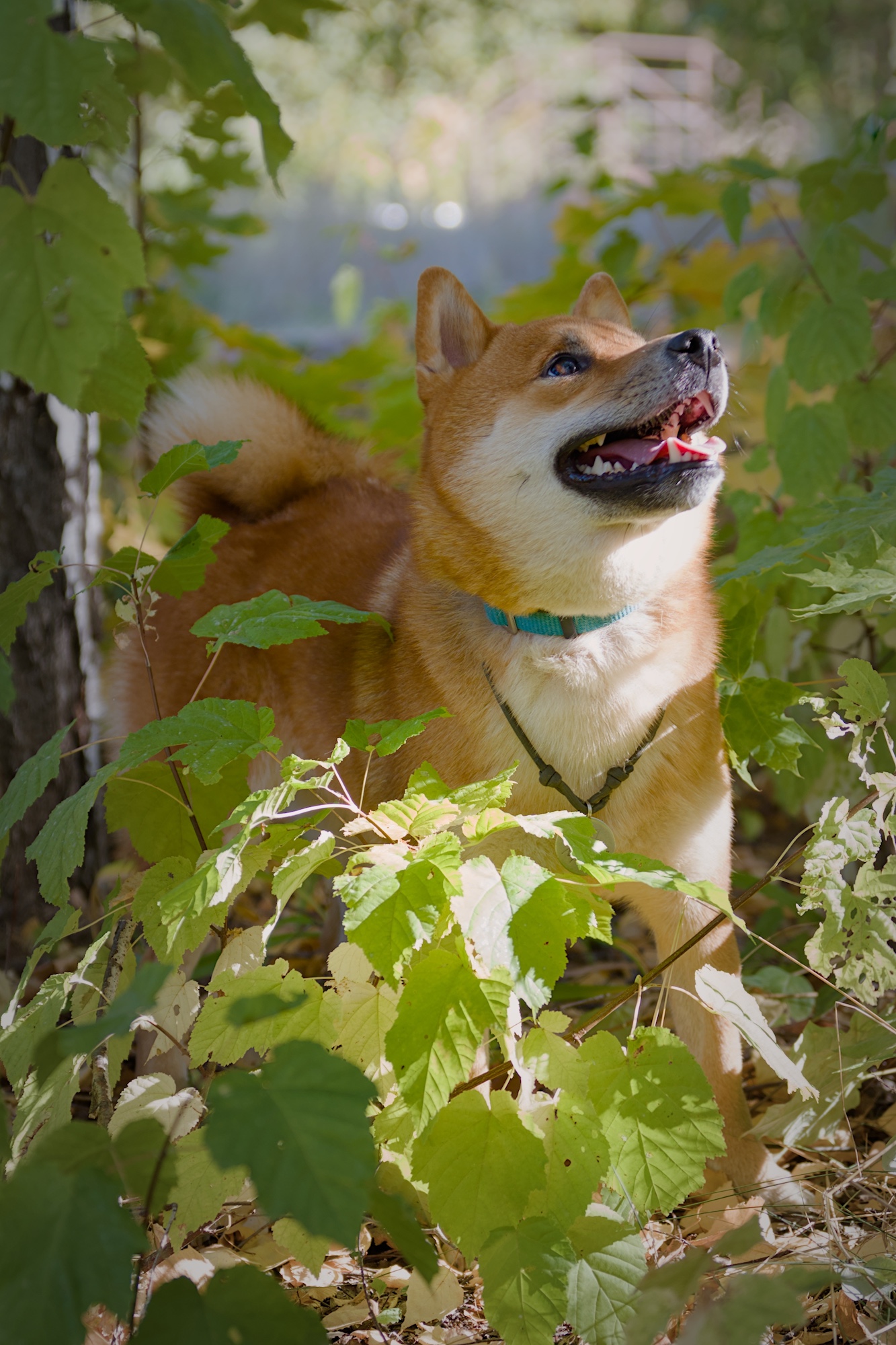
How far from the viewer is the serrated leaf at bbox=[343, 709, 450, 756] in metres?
1.51

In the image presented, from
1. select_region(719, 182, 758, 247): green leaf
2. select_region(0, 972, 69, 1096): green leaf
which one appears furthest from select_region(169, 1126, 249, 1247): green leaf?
select_region(719, 182, 758, 247): green leaf

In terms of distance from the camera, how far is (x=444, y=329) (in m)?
2.43

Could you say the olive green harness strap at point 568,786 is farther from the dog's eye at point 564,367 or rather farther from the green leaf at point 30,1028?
the green leaf at point 30,1028

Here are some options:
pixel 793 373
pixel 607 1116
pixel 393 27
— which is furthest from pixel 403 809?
pixel 393 27

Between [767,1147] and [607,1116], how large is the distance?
881 millimetres

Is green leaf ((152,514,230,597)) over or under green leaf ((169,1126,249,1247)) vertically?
over

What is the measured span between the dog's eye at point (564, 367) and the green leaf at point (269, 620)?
754 mm

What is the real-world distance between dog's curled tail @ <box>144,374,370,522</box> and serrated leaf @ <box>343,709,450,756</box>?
1520mm

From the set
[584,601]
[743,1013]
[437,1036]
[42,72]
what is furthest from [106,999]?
[42,72]

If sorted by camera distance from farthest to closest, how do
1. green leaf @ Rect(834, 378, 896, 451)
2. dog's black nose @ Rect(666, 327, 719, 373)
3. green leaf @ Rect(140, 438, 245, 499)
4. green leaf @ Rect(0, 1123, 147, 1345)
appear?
green leaf @ Rect(834, 378, 896, 451)
dog's black nose @ Rect(666, 327, 719, 373)
green leaf @ Rect(140, 438, 245, 499)
green leaf @ Rect(0, 1123, 147, 1345)

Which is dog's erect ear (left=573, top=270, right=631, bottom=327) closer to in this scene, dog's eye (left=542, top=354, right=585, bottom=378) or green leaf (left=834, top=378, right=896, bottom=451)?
dog's eye (left=542, top=354, right=585, bottom=378)

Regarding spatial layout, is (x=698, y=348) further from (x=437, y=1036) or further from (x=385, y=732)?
(x=437, y=1036)

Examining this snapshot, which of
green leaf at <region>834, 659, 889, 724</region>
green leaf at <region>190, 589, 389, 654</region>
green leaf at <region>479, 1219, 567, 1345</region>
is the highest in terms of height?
green leaf at <region>190, 589, 389, 654</region>

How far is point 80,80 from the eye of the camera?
1.38 metres
